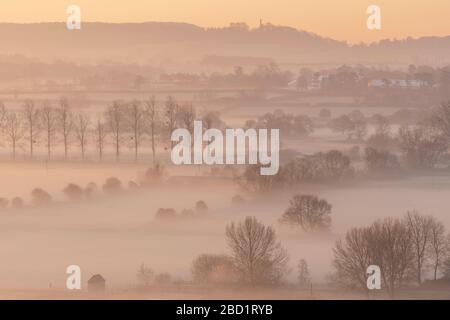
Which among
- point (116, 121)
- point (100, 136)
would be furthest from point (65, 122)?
point (100, 136)

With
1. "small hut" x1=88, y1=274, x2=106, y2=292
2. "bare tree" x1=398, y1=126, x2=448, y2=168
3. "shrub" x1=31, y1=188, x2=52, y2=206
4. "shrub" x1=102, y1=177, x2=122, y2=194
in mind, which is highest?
"bare tree" x1=398, y1=126, x2=448, y2=168

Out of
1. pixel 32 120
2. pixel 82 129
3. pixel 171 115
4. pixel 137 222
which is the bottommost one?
pixel 137 222

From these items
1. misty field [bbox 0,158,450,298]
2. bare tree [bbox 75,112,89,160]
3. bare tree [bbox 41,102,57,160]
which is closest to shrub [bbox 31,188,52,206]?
misty field [bbox 0,158,450,298]

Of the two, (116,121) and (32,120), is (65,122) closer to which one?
(32,120)

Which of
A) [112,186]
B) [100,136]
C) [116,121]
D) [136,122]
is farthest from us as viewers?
[116,121]

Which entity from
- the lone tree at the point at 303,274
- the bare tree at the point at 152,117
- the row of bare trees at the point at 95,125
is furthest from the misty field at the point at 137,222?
the bare tree at the point at 152,117

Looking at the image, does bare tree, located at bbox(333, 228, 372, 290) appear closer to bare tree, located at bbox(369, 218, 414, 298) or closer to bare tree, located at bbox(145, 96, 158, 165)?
bare tree, located at bbox(369, 218, 414, 298)
